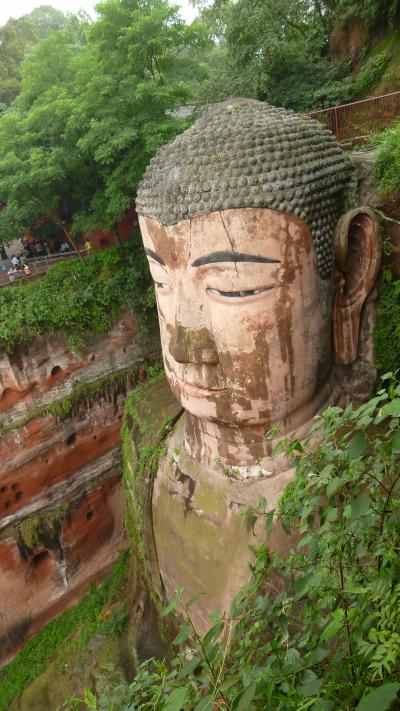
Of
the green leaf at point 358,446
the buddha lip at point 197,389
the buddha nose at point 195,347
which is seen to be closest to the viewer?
the green leaf at point 358,446

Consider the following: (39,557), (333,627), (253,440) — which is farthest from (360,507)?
(39,557)

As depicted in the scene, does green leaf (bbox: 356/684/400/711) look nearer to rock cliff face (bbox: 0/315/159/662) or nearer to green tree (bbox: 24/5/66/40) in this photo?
rock cliff face (bbox: 0/315/159/662)

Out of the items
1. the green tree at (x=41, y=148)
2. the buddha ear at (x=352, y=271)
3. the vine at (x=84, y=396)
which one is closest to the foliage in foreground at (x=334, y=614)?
the buddha ear at (x=352, y=271)

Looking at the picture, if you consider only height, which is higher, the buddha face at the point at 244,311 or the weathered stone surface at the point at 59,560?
the buddha face at the point at 244,311

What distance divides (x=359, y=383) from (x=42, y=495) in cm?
738

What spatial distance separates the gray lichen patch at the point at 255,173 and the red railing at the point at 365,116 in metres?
2.49

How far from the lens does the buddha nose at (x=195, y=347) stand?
159 inches

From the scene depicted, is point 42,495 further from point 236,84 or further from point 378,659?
point 236,84

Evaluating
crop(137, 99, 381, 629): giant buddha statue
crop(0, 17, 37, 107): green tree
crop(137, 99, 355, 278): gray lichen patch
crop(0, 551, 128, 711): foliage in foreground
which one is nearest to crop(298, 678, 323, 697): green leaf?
crop(137, 99, 381, 629): giant buddha statue

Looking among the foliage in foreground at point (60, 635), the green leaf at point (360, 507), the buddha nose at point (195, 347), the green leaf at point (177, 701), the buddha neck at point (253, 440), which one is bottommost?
the foliage in foreground at point (60, 635)

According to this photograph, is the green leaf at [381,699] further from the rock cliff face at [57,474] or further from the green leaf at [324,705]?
the rock cliff face at [57,474]

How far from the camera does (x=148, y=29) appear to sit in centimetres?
926

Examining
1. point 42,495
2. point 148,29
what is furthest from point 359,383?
point 148,29

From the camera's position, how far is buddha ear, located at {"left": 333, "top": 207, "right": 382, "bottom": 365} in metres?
4.10
